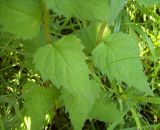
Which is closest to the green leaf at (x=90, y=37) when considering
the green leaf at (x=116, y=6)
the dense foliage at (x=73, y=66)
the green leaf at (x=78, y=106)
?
the dense foliage at (x=73, y=66)

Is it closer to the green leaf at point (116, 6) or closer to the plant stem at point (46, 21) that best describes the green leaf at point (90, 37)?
the plant stem at point (46, 21)

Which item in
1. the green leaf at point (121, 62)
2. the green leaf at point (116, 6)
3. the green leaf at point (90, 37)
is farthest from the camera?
the green leaf at point (90, 37)

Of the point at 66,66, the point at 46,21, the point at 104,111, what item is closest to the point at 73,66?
the point at 66,66

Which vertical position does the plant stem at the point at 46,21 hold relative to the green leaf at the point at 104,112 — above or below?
above

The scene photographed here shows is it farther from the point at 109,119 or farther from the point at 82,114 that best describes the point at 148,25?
the point at 82,114

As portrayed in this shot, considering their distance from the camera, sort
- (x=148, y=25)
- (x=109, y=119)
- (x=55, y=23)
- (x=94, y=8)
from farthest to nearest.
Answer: (x=148, y=25) → (x=55, y=23) → (x=109, y=119) → (x=94, y=8)

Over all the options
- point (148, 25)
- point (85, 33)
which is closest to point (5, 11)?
point (85, 33)

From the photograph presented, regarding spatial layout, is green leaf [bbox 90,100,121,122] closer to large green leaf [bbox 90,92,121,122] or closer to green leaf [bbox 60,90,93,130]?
large green leaf [bbox 90,92,121,122]

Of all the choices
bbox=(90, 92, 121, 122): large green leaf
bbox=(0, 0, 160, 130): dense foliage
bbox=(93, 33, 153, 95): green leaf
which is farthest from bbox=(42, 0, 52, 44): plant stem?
bbox=(90, 92, 121, 122): large green leaf

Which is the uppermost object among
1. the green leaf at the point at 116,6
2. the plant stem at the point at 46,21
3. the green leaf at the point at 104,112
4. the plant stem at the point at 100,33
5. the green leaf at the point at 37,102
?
the plant stem at the point at 46,21
